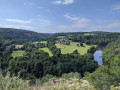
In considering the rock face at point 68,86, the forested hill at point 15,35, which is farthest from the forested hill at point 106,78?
the forested hill at point 15,35

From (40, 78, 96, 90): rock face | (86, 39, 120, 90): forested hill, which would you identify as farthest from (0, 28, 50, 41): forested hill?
(40, 78, 96, 90): rock face

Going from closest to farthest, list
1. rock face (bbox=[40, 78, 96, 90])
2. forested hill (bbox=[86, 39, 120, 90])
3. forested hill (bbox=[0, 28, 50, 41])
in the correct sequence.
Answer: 1. rock face (bbox=[40, 78, 96, 90])
2. forested hill (bbox=[86, 39, 120, 90])
3. forested hill (bbox=[0, 28, 50, 41])

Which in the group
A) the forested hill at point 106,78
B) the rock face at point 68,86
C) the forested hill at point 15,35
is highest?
the forested hill at point 15,35

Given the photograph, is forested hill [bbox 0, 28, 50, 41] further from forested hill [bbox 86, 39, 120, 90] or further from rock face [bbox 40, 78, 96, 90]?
rock face [bbox 40, 78, 96, 90]

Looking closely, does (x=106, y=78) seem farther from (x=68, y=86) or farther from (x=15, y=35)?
(x=15, y=35)

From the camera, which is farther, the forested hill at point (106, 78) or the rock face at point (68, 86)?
the forested hill at point (106, 78)

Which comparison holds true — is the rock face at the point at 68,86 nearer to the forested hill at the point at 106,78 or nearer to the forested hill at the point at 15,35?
A: the forested hill at the point at 106,78

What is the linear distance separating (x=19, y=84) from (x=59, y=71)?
24.9 metres

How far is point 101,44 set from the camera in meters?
75.2

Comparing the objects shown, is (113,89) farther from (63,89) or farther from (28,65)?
(28,65)

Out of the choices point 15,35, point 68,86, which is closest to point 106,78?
point 68,86

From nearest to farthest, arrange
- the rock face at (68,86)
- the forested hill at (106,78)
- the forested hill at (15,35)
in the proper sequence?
the rock face at (68,86) < the forested hill at (106,78) < the forested hill at (15,35)

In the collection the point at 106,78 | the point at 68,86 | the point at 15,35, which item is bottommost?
the point at 106,78

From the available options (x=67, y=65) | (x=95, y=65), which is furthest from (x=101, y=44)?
(x=67, y=65)
